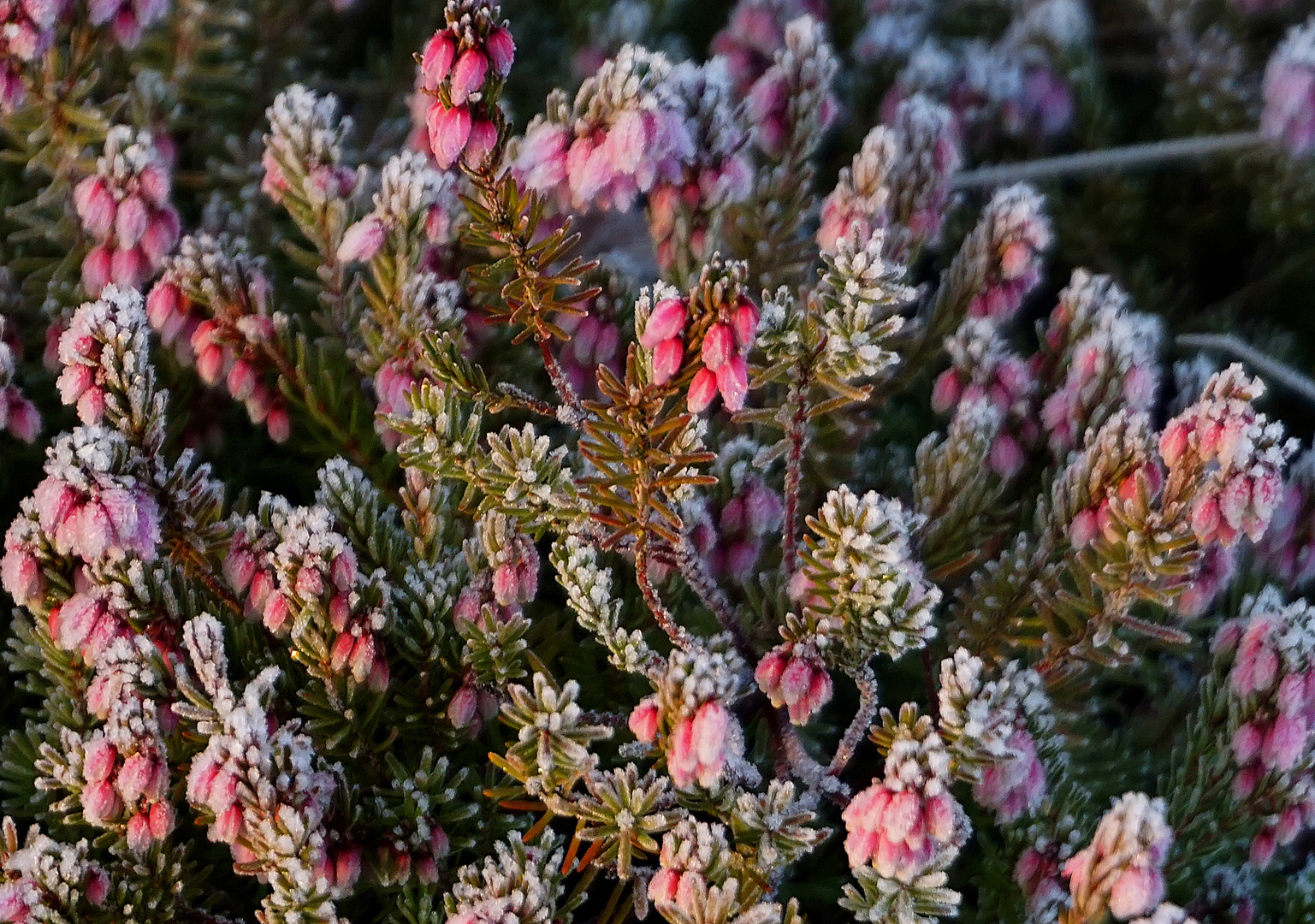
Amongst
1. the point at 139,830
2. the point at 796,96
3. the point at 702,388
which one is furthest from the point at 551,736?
the point at 796,96

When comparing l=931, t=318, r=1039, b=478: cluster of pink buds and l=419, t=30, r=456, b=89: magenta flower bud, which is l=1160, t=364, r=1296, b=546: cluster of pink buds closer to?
l=931, t=318, r=1039, b=478: cluster of pink buds

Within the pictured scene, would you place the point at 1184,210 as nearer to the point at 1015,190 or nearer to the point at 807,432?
the point at 1015,190

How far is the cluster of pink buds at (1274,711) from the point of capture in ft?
3.87

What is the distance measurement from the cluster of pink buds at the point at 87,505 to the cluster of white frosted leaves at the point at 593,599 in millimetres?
380

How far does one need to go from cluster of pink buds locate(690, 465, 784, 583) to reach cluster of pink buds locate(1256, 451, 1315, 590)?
638 mm

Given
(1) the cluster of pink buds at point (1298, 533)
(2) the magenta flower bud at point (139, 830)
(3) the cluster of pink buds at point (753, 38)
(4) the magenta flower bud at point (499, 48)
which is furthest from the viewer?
(3) the cluster of pink buds at point (753, 38)

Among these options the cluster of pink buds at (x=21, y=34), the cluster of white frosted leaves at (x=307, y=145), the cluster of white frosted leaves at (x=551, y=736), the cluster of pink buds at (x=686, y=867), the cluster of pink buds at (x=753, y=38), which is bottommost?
the cluster of pink buds at (x=686, y=867)

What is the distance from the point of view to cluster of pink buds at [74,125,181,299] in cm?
135

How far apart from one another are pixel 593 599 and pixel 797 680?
0.20 m

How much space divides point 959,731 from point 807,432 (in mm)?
546

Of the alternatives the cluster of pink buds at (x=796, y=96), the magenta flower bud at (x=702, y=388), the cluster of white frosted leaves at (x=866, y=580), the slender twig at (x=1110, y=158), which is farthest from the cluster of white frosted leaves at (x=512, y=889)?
the slender twig at (x=1110, y=158)

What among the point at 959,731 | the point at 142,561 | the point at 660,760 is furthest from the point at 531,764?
the point at 142,561

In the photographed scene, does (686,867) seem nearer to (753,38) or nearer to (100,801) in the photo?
(100,801)

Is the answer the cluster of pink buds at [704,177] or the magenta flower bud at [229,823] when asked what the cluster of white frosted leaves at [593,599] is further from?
the cluster of pink buds at [704,177]
